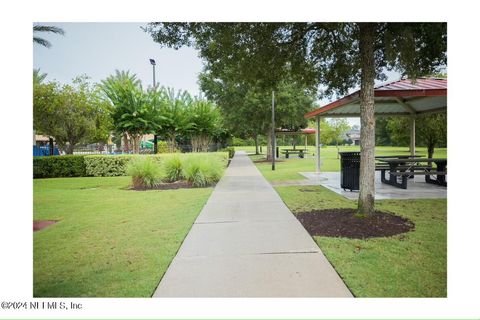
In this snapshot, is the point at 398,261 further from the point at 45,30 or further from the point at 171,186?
the point at 171,186

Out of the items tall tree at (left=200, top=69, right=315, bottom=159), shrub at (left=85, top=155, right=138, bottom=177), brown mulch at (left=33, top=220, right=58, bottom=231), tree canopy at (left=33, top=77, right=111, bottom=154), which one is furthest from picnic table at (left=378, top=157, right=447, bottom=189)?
tall tree at (left=200, top=69, right=315, bottom=159)

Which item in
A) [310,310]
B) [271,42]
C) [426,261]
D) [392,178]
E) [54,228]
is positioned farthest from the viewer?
[392,178]

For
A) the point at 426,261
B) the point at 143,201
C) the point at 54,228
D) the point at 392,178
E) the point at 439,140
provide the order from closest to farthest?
1. the point at 426,261
2. the point at 54,228
3. the point at 143,201
4. the point at 392,178
5. the point at 439,140

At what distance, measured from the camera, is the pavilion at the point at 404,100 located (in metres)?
8.62

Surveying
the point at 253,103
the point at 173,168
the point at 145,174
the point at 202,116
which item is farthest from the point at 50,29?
the point at 202,116

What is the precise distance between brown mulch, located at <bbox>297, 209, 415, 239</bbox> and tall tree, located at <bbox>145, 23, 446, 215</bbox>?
322mm

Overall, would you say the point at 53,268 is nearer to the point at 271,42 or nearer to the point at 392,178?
the point at 271,42

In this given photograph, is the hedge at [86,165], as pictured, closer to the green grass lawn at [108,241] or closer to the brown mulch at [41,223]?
the green grass lawn at [108,241]

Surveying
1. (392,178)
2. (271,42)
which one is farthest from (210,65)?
(392,178)

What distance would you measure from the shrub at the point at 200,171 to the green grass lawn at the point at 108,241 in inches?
67.7

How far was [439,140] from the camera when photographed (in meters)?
21.5

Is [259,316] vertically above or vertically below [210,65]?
below

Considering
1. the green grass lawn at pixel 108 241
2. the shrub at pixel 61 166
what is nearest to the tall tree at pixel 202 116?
the shrub at pixel 61 166
